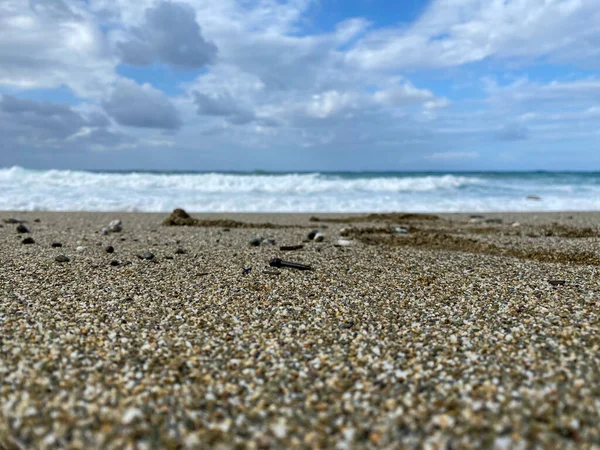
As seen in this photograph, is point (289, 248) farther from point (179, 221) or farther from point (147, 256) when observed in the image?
point (179, 221)

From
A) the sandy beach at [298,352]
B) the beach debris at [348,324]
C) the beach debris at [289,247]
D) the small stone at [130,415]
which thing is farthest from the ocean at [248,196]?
the small stone at [130,415]

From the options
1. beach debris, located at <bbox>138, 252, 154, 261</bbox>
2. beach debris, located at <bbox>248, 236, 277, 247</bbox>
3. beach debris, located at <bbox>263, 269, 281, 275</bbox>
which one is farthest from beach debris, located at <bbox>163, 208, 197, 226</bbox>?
beach debris, located at <bbox>263, 269, 281, 275</bbox>

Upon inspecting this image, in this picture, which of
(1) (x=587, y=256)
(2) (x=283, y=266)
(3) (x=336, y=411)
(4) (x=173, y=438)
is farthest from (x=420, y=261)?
(4) (x=173, y=438)

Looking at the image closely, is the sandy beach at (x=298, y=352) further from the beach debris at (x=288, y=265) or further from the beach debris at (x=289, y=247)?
the beach debris at (x=289, y=247)

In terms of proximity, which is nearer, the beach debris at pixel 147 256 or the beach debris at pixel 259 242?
the beach debris at pixel 147 256

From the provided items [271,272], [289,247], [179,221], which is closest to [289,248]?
[289,247]

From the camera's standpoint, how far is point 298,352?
11.0ft

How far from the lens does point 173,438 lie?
2.35m

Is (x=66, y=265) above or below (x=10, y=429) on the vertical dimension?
above

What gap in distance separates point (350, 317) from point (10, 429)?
8.40 ft

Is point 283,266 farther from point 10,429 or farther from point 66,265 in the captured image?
point 10,429

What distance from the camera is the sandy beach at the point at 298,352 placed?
241cm

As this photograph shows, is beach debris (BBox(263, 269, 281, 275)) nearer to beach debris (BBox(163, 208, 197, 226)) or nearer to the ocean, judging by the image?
beach debris (BBox(163, 208, 197, 226))

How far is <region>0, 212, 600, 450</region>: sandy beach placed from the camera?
2.41m
